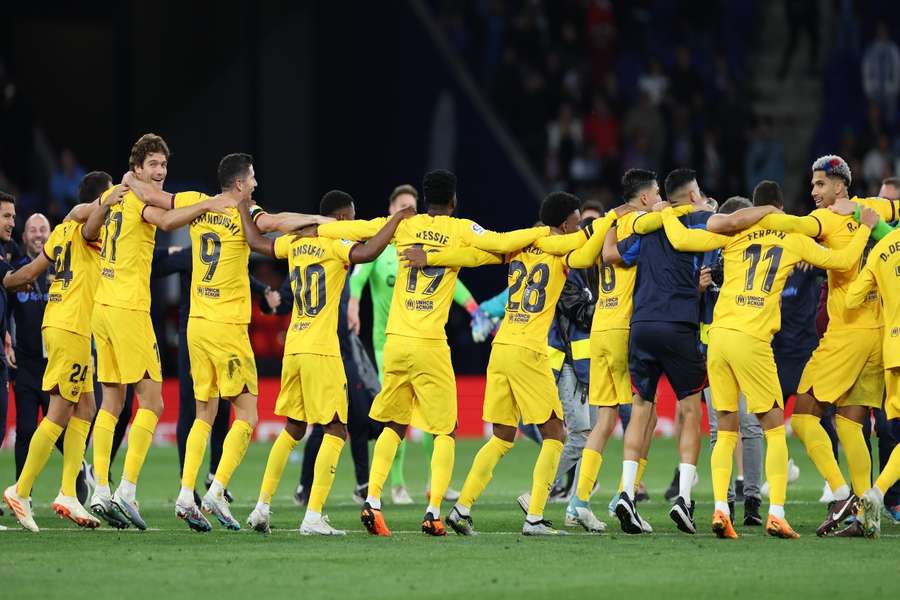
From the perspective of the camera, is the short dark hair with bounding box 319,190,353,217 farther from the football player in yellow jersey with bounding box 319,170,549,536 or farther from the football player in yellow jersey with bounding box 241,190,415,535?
the football player in yellow jersey with bounding box 319,170,549,536

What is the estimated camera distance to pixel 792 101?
87.8ft

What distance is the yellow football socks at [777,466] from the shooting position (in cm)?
1123

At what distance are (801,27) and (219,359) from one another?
55.2 ft

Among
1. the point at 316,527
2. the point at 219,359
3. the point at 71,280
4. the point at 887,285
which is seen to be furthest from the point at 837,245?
the point at 71,280

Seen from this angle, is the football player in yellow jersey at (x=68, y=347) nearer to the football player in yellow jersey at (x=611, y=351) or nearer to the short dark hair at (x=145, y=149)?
the short dark hair at (x=145, y=149)

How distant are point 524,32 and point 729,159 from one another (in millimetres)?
4123

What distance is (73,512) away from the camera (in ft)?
38.8

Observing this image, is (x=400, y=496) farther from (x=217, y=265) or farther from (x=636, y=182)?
(x=636, y=182)

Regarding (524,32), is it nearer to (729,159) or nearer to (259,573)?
(729,159)

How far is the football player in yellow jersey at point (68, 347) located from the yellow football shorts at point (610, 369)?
12.5 feet

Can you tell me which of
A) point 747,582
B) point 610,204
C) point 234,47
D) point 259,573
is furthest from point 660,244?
point 234,47

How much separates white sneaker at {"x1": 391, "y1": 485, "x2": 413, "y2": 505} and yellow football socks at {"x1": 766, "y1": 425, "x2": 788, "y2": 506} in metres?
4.22

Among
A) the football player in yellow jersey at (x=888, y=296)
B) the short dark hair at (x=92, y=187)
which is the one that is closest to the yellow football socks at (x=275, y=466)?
the short dark hair at (x=92, y=187)

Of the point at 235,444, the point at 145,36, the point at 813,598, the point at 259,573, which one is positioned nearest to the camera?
the point at 813,598
